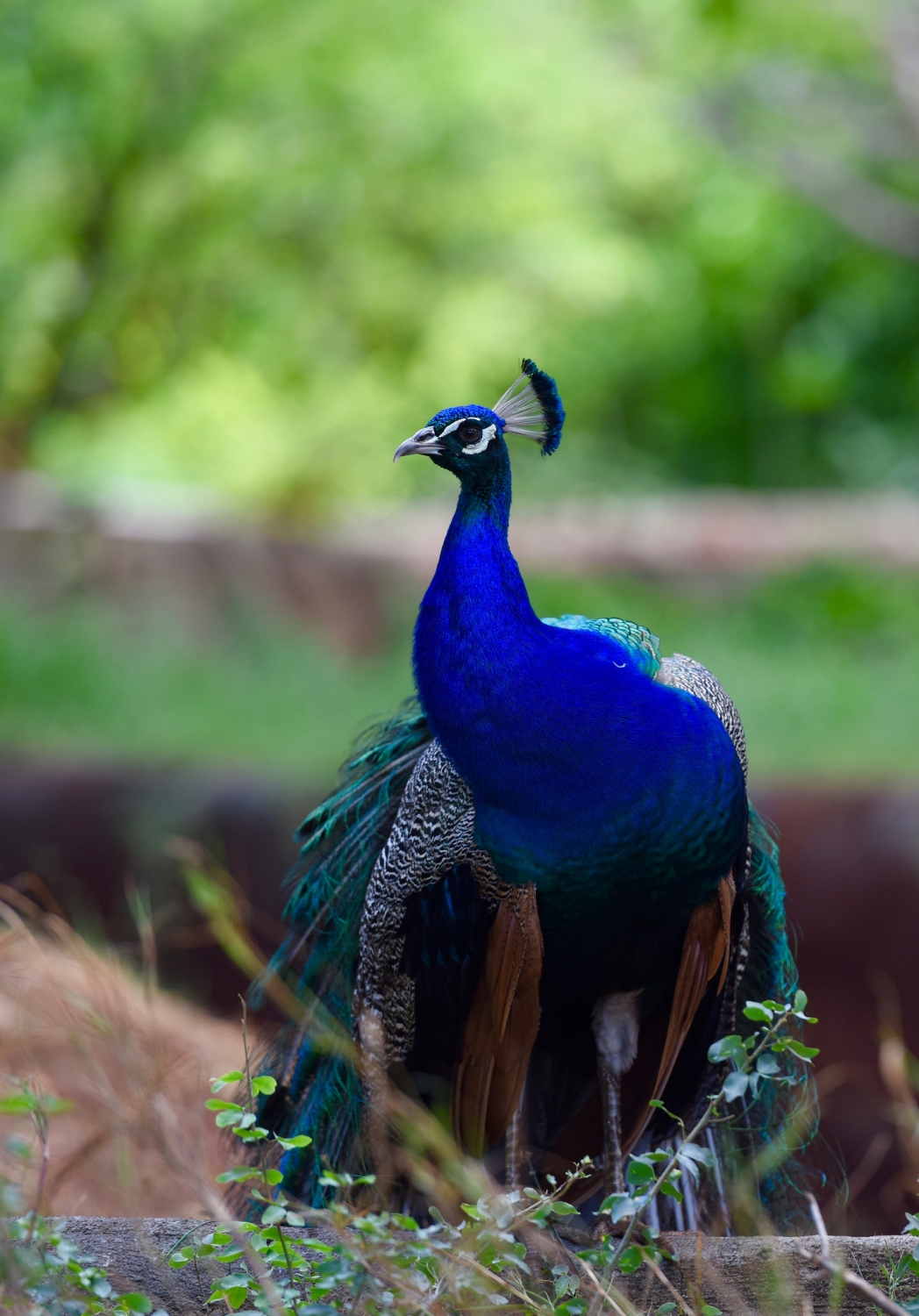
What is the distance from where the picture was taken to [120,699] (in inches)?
226

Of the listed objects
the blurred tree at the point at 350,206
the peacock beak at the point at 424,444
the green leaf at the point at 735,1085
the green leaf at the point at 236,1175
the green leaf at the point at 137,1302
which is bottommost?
the green leaf at the point at 137,1302

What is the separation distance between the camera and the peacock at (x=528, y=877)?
57.0 inches

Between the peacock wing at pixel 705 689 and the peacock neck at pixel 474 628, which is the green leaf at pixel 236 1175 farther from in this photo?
the peacock wing at pixel 705 689

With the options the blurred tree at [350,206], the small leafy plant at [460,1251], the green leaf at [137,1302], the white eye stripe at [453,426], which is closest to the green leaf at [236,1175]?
the small leafy plant at [460,1251]

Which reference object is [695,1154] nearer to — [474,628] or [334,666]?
[474,628]

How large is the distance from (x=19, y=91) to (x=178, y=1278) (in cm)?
523

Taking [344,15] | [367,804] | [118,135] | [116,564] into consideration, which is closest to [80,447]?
[116,564]

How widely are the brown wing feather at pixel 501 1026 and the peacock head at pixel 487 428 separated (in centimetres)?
49

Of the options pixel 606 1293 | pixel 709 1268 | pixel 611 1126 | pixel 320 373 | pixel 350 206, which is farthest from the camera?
pixel 320 373

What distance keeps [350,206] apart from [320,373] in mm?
882

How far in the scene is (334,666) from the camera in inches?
240

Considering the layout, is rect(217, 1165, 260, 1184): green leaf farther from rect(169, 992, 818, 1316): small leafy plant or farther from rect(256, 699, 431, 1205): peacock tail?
rect(256, 699, 431, 1205): peacock tail

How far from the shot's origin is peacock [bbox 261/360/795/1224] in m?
1.45

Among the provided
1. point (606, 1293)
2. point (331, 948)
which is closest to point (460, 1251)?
point (606, 1293)
